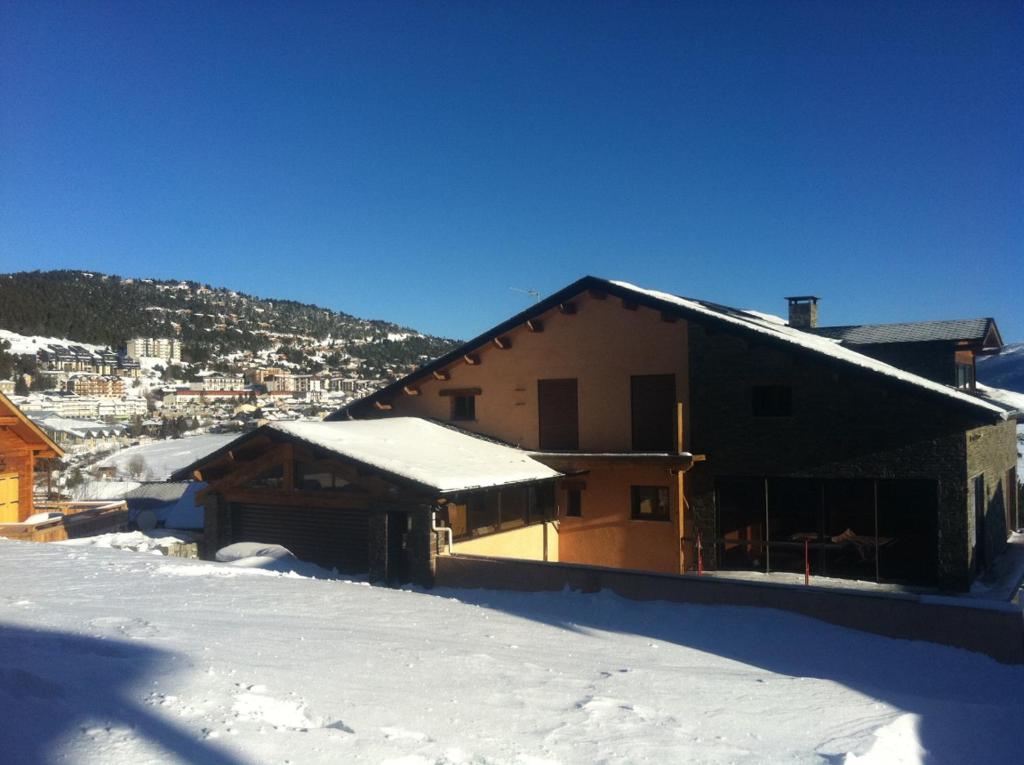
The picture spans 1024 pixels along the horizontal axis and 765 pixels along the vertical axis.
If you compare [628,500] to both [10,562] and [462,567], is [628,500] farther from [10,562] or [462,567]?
[10,562]

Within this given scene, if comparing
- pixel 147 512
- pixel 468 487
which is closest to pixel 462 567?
pixel 468 487

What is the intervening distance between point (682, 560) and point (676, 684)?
1003 centimetres

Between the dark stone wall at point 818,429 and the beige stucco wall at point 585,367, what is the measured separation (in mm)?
842

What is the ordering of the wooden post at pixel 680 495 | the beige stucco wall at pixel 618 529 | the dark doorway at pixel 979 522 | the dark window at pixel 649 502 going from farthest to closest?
the dark window at pixel 649 502, the beige stucco wall at pixel 618 529, the wooden post at pixel 680 495, the dark doorway at pixel 979 522

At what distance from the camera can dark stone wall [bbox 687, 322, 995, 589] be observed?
14.4 metres

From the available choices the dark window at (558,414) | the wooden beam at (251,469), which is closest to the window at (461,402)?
the dark window at (558,414)

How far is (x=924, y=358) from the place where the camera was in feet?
62.6

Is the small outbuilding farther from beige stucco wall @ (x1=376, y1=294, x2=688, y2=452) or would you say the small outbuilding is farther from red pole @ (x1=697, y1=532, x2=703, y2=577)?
red pole @ (x1=697, y1=532, x2=703, y2=577)

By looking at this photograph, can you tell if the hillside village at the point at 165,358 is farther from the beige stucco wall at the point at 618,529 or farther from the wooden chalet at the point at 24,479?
the beige stucco wall at the point at 618,529

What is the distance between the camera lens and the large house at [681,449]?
14.9 meters

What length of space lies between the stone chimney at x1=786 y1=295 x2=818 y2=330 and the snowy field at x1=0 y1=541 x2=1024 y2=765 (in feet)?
50.7

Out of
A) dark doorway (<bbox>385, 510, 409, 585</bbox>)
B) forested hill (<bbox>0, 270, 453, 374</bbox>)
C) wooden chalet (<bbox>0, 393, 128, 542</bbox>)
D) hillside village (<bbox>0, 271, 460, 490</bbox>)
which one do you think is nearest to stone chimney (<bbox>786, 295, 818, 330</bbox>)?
dark doorway (<bbox>385, 510, 409, 585</bbox>)

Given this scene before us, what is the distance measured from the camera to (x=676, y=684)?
768 centimetres

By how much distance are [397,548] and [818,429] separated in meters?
8.43
